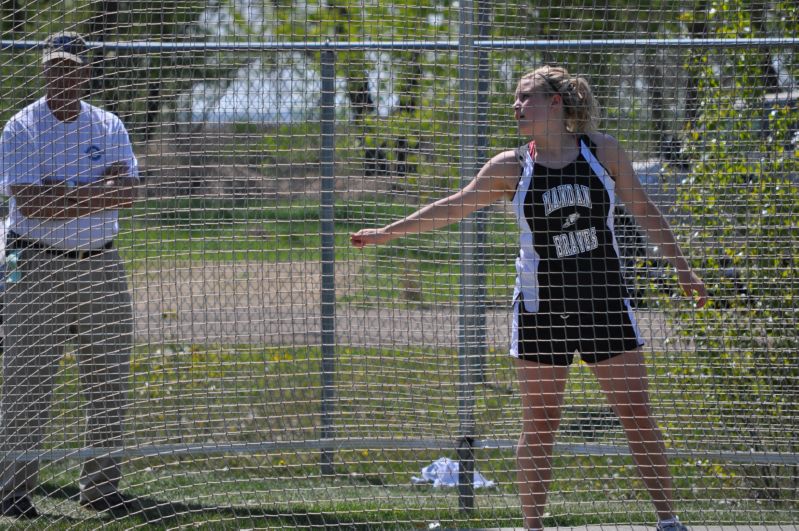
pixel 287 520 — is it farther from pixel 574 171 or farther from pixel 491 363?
pixel 574 171

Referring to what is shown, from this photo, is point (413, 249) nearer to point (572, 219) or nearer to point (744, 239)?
point (572, 219)

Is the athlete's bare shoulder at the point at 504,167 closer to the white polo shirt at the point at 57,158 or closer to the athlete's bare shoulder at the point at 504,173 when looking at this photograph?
the athlete's bare shoulder at the point at 504,173

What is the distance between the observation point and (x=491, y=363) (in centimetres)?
435

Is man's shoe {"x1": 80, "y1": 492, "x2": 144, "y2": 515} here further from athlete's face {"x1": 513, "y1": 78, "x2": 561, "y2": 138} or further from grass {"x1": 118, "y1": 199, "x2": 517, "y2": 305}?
athlete's face {"x1": 513, "y1": 78, "x2": 561, "y2": 138}

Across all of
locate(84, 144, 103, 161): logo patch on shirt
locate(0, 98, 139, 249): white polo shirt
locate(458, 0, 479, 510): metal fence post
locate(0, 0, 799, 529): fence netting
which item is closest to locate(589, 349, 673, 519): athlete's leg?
locate(0, 0, 799, 529): fence netting

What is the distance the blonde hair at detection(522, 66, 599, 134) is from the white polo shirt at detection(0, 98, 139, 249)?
5.58ft

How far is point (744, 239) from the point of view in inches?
164

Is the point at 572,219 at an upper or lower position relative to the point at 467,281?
upper

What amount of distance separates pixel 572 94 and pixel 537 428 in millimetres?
1241

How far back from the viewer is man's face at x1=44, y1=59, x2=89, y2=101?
3760 millimetres

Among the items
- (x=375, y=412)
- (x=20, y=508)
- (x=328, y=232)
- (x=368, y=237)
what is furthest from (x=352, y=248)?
(x=20, y=508)

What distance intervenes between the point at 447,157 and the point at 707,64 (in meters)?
1.23

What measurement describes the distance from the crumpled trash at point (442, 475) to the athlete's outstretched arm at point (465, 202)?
1.53m

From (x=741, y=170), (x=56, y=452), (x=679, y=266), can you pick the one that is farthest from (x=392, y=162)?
(x=56, y=452)
